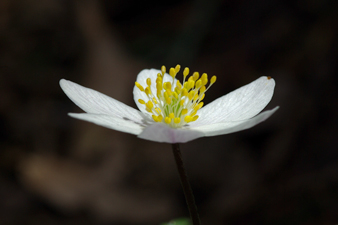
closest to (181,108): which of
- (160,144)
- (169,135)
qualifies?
(169,135)

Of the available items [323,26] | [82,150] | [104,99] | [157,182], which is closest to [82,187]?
[82,150]

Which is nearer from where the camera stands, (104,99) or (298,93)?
(104,99)

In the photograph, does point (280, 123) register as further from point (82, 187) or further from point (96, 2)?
point (96, 2)

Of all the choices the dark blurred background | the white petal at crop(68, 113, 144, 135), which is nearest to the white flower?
the white petal at crop(68, 113, 144, 135)

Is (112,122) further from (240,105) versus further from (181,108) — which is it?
(240,105)

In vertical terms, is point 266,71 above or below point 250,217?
above

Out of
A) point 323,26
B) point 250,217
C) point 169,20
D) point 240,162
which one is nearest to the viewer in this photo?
point 250,217
